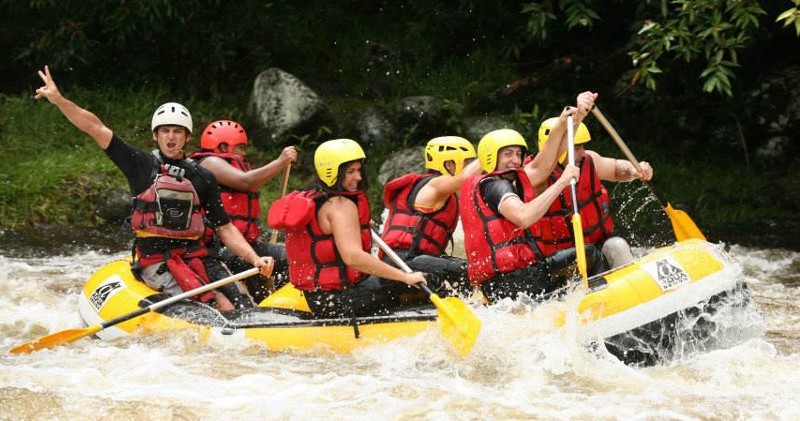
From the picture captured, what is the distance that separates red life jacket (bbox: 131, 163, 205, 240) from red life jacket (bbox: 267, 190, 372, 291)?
783mm

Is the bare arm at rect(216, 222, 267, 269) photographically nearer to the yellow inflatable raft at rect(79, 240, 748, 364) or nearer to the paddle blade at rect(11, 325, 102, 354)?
the yellow inflatable raft at rect(79, 240, 748, 364)

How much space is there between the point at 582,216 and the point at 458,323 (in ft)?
4.27

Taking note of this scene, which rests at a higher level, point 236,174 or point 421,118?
Answer: point 421,118

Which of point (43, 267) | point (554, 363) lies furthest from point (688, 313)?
point (43, 267)

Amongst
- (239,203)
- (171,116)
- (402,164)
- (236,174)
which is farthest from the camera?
(402,164)

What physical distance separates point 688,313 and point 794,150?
645 cm

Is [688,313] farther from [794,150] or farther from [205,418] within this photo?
[794,150]

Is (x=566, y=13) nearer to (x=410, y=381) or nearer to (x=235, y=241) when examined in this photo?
(x=235, y=241)

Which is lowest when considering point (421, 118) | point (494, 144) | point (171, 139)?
point (494, 144)

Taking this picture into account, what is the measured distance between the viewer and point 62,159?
38.3ft

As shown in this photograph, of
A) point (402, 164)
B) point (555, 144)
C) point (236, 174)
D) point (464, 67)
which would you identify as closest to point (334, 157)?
point (555, 144)

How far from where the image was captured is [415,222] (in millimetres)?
7297

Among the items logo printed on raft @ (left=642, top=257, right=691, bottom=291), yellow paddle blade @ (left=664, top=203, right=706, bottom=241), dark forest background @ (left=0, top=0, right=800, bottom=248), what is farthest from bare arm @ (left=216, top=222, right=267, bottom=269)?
dark forest background @ (left=0, top=0, right=800, bottom=248)

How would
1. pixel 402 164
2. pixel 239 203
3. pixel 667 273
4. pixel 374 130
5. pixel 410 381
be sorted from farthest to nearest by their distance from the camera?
1. pixel 374 130
2. pixel 402 164
3. pixel 239 203
4. pixel 667 273
5. pixel 410 381
